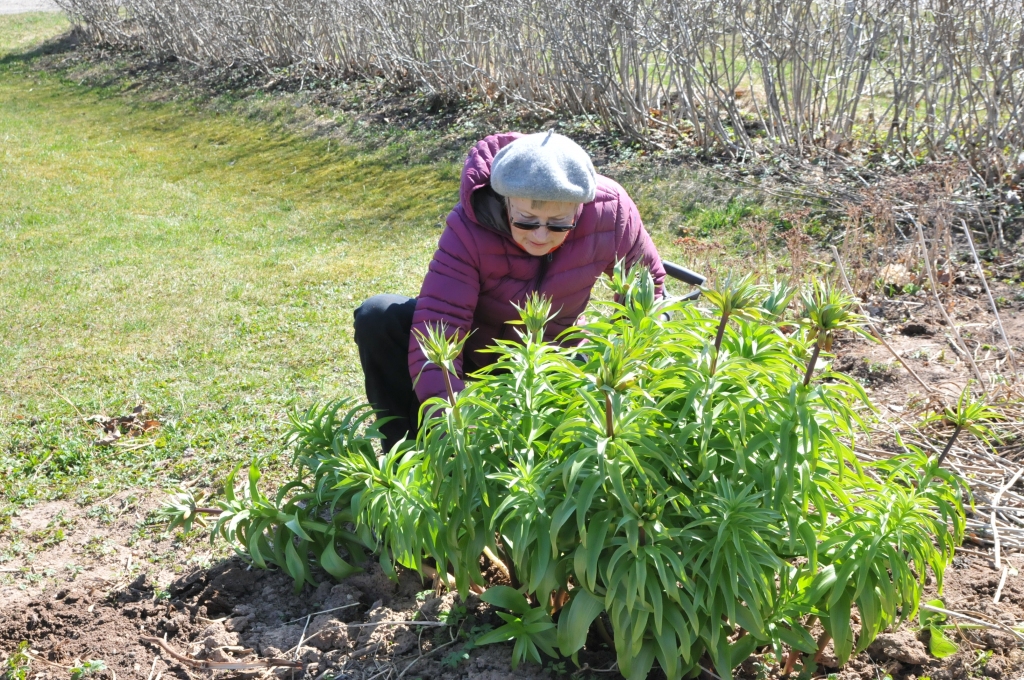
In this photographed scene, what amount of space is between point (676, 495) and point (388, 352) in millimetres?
1635

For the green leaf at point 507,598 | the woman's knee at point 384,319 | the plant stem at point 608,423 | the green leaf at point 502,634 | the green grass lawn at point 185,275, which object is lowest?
the green grass lawn at point 185,275

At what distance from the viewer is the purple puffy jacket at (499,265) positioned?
303cm

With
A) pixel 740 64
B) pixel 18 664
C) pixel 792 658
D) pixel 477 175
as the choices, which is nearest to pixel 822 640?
pixel 792 658

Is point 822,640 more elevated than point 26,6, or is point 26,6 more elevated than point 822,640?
point 822,640

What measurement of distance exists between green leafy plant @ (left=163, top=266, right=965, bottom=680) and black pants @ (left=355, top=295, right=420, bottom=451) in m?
1.09

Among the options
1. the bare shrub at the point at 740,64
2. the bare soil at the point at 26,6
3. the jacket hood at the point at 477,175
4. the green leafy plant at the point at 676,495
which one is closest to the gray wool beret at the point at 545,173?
the jacket hood at the point at 477,175

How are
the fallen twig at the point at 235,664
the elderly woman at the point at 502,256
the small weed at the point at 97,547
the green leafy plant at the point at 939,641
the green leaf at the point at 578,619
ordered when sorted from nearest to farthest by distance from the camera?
the green leaf at the point at 578,619
the green leafy plant at the point at 939,641
the fallen twig at the point at 235,664
the elderly woman at the point at 502,256
the small weed at the point at 97,547

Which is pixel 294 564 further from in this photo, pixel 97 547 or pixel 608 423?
pixel 608 423

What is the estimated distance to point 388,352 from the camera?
3314mm

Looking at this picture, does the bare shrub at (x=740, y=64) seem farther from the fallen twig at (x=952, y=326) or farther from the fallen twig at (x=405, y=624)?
the fallen twig at (x=405, y=624)

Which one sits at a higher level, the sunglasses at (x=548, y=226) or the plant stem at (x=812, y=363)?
the plant stem at (x=812, y=363)

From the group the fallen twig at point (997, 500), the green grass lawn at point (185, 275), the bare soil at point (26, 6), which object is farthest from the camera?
the bare soil at point (26, 6)

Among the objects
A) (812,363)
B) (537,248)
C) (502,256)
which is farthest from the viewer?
(502,256)

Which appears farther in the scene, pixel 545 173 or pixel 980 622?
pixel 545 173
